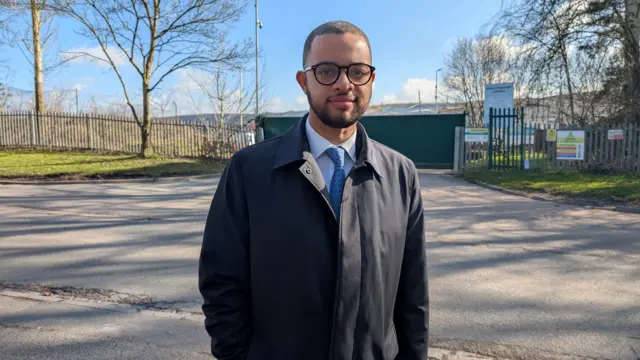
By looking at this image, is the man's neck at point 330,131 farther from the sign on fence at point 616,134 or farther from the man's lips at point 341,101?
the sign on fence at point 616,134

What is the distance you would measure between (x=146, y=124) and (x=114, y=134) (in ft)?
10.2

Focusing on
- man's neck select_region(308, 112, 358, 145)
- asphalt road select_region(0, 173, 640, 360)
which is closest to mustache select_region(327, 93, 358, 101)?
man's neck select_region(308, 112, 358, 145)

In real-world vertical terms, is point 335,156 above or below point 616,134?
below

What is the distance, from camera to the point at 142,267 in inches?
221

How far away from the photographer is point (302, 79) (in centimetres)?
184

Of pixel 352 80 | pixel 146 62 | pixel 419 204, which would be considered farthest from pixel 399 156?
pixel 146 62

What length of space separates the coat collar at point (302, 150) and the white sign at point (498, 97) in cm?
1695

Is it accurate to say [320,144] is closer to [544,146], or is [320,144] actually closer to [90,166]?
[544,146]

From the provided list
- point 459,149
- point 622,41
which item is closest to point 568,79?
point 622,41

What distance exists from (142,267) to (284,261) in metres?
4.52

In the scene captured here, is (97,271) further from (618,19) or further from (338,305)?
(618,19)

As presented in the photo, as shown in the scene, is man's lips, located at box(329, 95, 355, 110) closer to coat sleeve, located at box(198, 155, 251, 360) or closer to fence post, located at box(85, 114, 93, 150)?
coat sleeve, located at box(198, 155, 251, 360)

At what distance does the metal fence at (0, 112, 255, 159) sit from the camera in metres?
19.7

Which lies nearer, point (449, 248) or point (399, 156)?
point (399, 156)
